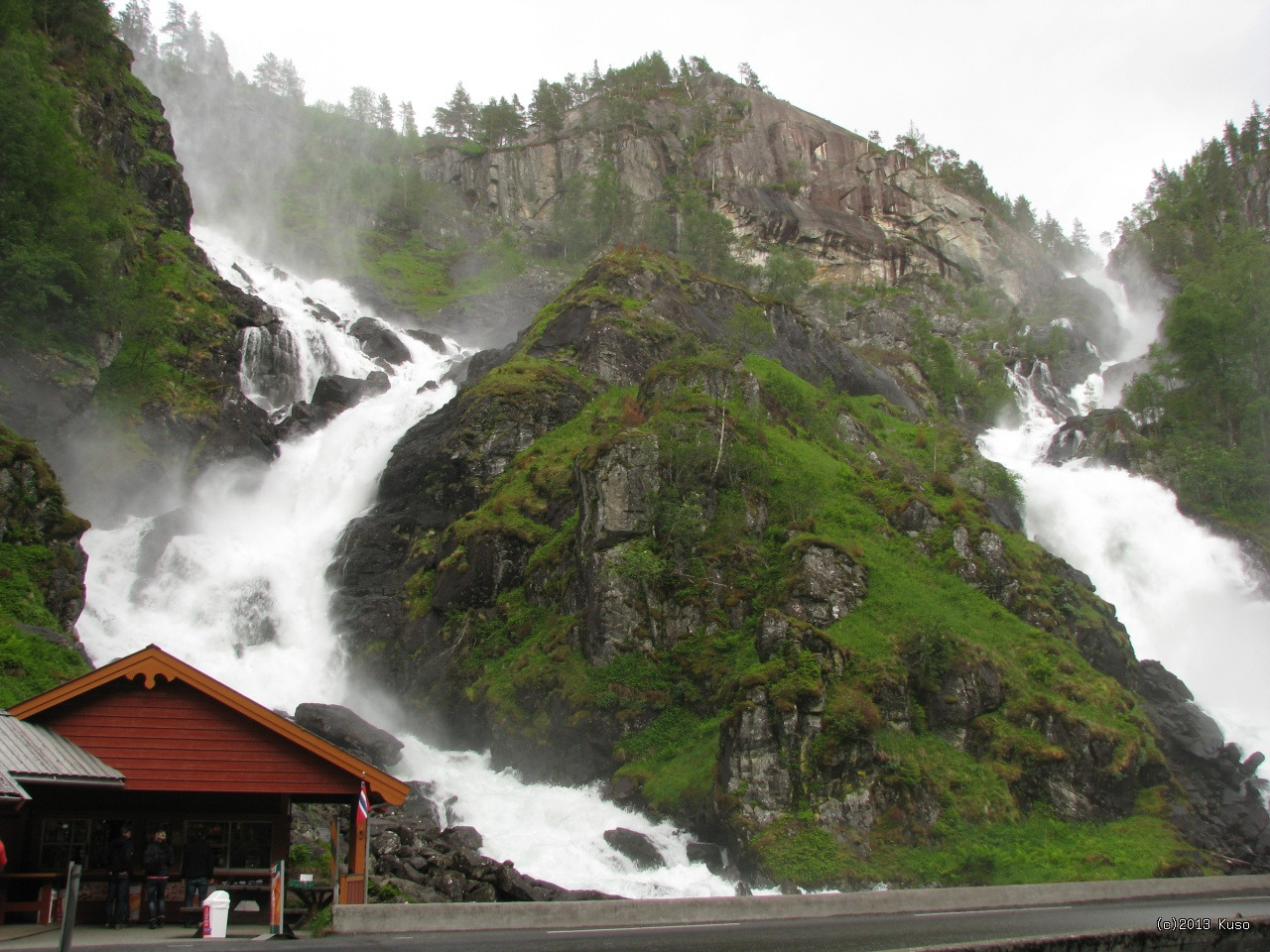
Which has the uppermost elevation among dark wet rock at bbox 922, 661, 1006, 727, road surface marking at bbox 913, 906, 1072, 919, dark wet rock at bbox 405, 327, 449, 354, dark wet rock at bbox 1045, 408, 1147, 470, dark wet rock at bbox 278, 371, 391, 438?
dark wet rock at bbox 405, 327, 449, 354

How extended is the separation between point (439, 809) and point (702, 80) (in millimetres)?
103344

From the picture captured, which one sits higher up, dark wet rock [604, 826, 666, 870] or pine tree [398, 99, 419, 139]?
pine tree [398, 99, 419, 139]

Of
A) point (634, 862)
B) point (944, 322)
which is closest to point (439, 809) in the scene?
point (634, 862)

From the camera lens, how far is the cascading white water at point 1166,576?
137ft

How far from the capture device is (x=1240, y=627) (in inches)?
1762

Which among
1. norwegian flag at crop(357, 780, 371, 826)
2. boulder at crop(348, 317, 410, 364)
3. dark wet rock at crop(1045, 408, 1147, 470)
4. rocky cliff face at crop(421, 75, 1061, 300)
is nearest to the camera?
norwegian flag at crop(357, 780, 371, 826)

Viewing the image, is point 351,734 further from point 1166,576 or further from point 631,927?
point 1166,576

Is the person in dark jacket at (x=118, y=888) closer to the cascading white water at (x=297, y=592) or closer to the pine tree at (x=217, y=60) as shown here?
the cascading white water at (x=297, y=592)

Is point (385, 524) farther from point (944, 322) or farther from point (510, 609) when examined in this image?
point (944, 322)

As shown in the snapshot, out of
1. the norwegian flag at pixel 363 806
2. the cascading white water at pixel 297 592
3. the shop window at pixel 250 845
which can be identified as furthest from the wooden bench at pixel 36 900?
the cascading white water at pixel 297 592

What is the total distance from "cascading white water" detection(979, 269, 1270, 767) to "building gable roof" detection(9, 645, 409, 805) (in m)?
36.5

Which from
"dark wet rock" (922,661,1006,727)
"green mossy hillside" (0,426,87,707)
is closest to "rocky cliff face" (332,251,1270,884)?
"dark wet rock" (922,661,1006,727)

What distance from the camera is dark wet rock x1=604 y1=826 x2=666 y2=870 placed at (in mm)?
24297

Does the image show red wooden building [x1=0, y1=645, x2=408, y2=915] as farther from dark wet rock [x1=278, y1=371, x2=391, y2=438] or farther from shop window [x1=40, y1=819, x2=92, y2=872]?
dark wet rock [x1=278, y1=371, x2=391, y2=438]
